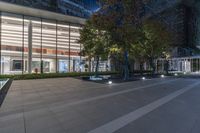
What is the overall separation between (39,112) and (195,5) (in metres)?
55.0

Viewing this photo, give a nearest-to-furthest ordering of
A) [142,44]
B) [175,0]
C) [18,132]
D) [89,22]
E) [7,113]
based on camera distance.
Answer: [18,132] → [7,113] → [89,22] → [142,44] → [175,0]

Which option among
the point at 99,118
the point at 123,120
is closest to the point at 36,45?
the point at 99,118

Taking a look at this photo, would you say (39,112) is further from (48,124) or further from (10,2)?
(10,2)

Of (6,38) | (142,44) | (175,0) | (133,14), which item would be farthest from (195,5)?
(6,38)

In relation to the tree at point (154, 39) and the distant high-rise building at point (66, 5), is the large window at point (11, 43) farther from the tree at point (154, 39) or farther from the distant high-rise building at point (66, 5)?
the tree at point (154, 39)

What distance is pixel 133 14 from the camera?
20.4 m

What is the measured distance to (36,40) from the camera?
30719 mm

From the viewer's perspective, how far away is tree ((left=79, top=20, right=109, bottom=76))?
21.9 m

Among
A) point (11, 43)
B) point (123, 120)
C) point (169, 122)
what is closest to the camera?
point (169, 122)

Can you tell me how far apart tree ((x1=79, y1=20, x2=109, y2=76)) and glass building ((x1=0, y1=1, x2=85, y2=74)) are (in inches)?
146

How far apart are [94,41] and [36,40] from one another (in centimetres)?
1167

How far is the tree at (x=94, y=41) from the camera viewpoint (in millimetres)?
21875

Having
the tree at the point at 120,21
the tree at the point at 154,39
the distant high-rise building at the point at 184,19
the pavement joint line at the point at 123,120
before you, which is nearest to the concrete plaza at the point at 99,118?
the pavement joint line at the point at 123,120

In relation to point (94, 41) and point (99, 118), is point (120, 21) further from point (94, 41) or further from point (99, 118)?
point (99, 118)
